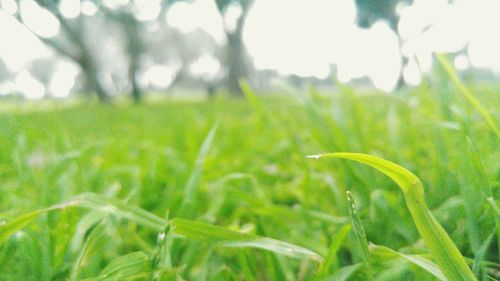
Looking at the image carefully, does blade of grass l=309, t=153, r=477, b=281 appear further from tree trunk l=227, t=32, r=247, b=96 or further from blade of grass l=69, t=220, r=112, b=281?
tree trunk l=227, t=32, r=247, b=96

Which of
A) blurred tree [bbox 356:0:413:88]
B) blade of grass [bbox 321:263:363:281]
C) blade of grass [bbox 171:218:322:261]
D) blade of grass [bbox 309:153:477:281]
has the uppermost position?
blurred tree [bbox 356:0:413:88]

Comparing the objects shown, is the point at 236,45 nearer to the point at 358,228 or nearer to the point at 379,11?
the point at 379,11

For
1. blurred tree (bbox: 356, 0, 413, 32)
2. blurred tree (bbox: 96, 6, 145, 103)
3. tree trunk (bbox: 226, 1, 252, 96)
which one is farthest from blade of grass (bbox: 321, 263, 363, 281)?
blurred tree (bbox: 356, 0, 413, 32)

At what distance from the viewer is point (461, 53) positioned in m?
1.08

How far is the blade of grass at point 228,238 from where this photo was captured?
0.42 m

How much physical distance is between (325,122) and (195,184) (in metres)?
0.28

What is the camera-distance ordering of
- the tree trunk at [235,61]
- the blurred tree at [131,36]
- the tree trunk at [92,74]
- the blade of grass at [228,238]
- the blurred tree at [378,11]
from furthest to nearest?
the blurred tree at [378,11], the tree trunk at [235,61], the blurred tree at [131,36], the tree trunk at [92,74], the blade of grass at [228,238]

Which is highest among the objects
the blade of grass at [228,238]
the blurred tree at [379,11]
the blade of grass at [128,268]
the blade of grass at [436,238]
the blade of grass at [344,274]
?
the blurred tree at [379,11]

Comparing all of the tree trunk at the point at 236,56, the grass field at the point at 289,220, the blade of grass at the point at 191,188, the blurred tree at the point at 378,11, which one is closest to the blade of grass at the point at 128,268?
the grass field at the point at 289,220

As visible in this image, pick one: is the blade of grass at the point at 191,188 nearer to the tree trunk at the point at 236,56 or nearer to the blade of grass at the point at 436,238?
the blade of grass at the point at 436,238

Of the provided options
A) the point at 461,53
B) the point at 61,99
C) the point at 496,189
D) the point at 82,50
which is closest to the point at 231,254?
the point at 496,189

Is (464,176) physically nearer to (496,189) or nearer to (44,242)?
(496,189)

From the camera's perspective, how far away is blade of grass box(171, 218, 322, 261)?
42 cm

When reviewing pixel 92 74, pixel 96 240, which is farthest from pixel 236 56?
pixel 96 240
